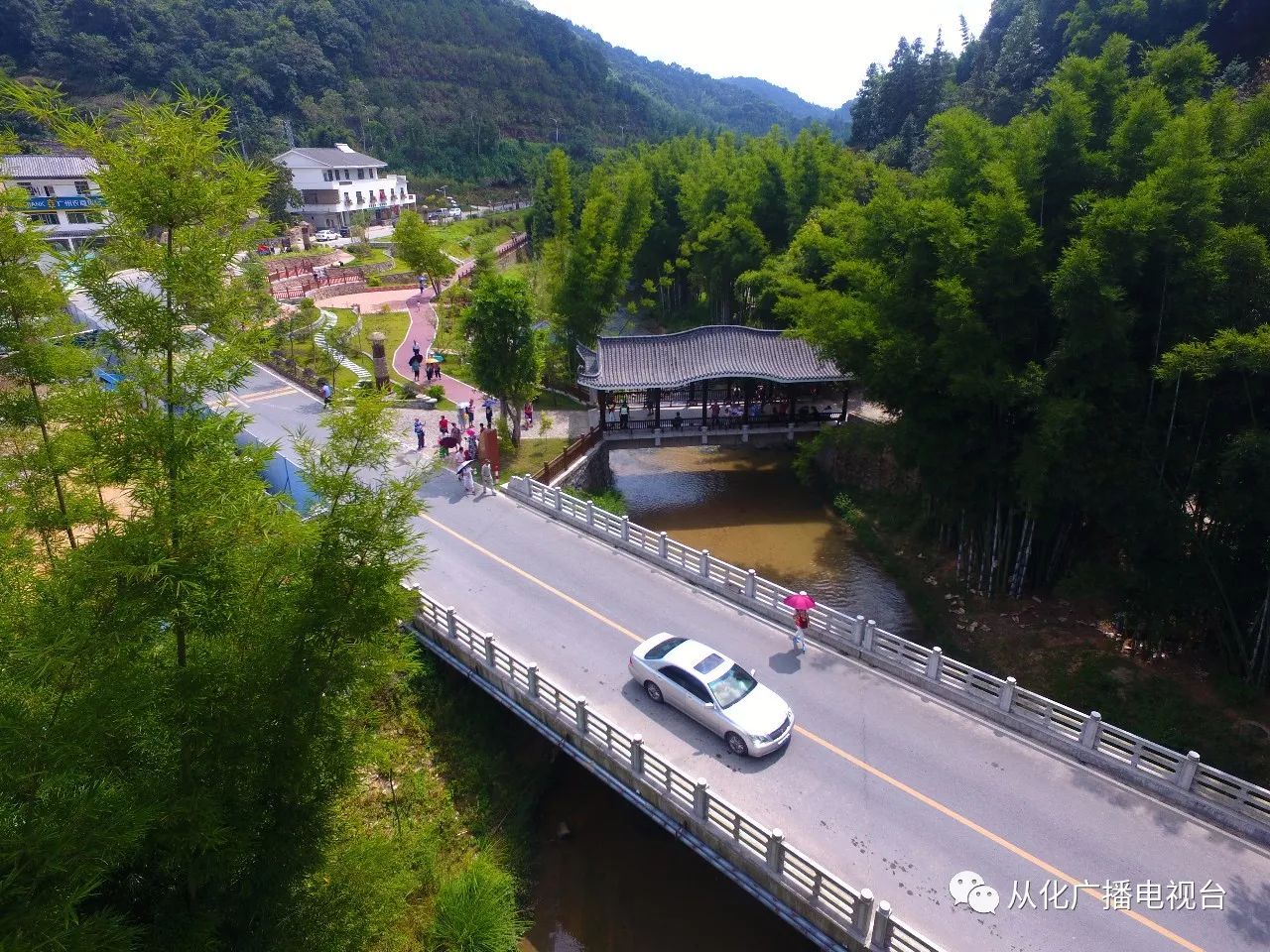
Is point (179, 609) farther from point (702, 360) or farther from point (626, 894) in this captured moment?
point (702, 360)

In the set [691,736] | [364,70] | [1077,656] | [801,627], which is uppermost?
[364,70]

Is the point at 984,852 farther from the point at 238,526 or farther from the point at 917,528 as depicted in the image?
the point at 917,528

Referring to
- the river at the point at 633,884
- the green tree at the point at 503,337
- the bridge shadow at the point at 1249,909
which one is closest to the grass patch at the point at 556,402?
the green tree at the point at 503,337

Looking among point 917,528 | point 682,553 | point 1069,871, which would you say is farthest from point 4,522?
point 917,528

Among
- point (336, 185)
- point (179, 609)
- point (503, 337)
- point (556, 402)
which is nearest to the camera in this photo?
point (179, 609)

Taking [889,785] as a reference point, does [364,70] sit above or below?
above

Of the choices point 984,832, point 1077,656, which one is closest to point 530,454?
point 1077,656

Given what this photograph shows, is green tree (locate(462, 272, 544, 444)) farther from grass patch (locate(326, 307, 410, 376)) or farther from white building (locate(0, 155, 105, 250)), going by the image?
white building (locate(0, 155, 105, 250))
